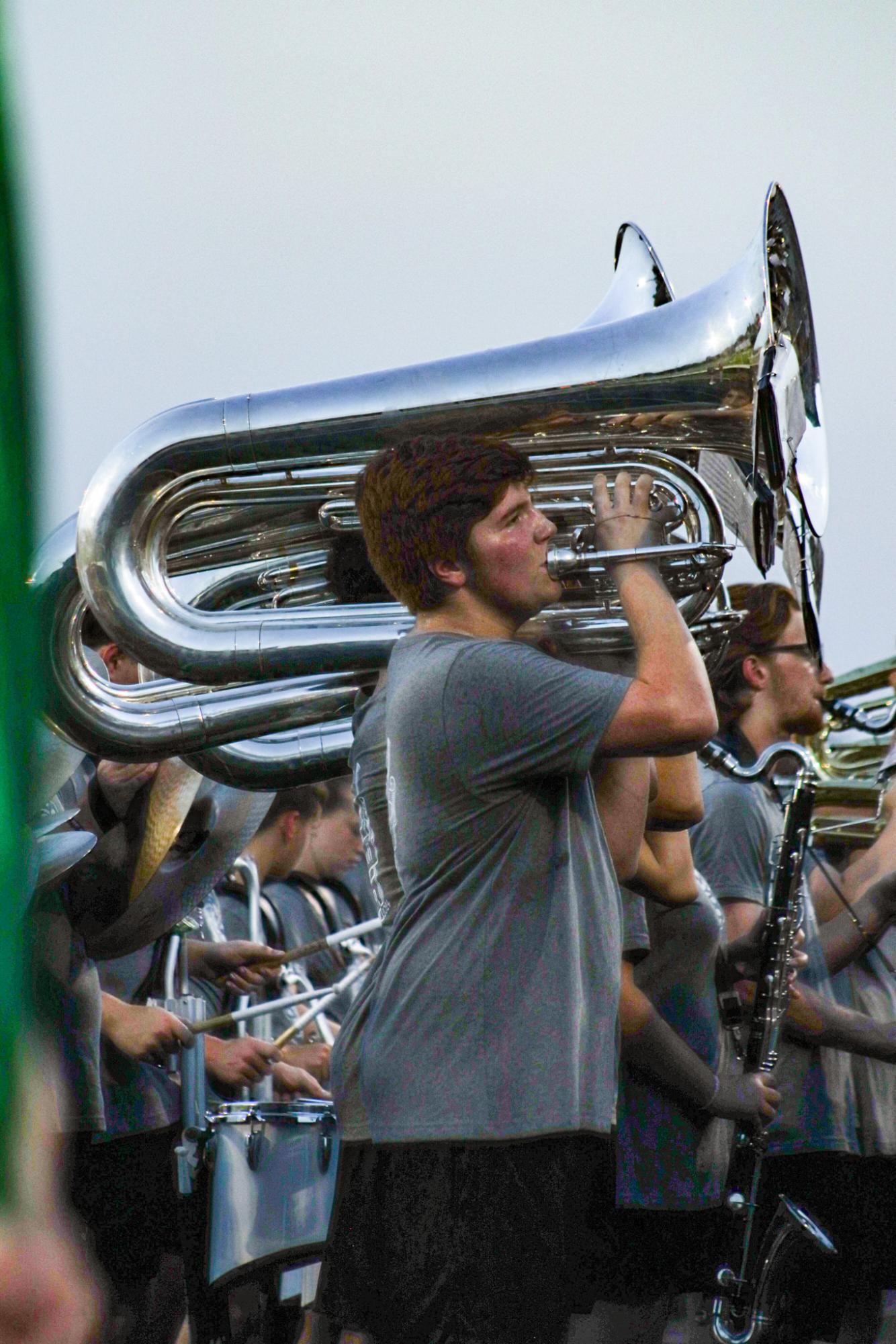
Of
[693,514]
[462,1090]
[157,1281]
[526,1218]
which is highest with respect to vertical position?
[693,514]

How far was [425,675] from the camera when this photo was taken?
2.18m

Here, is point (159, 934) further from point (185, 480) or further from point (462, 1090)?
point (462, 1090)

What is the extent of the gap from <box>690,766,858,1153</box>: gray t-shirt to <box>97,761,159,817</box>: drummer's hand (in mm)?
1272

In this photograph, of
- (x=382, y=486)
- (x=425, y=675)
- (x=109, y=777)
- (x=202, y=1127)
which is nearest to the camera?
(x=425, y=675)

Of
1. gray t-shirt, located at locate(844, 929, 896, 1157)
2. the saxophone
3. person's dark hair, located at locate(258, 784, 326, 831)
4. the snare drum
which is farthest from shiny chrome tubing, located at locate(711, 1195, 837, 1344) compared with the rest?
person's dark hair, located at locate(258, 784, 326, 831)

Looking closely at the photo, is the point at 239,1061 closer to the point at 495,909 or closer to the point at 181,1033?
the point at 181,1033

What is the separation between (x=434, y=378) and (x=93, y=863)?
126 centimetres

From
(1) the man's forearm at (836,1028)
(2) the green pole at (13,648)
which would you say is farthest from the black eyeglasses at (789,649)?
(2) the green pole at (13,648)

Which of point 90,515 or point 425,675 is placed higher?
point 90,515

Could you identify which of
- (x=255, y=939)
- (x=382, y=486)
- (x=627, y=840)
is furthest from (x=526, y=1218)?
(x=255, y=939)

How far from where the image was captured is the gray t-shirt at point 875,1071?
3.79 m

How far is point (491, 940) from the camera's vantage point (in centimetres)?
206

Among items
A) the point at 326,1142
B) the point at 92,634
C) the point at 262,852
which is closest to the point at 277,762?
the point at 92,634

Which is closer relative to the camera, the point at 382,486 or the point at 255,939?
the point at 382,486
